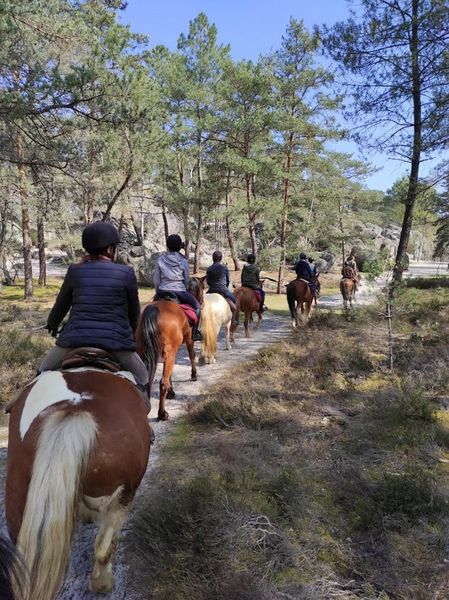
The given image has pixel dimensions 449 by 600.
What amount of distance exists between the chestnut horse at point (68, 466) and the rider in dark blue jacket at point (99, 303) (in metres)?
0.40

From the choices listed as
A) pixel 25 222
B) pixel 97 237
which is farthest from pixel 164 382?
pixel 25 222

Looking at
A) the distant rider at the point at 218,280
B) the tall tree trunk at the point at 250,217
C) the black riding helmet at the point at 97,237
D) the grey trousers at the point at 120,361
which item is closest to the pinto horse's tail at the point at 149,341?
the grey trousers at the point at 120,361

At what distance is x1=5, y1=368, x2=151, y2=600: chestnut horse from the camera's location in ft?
7.13

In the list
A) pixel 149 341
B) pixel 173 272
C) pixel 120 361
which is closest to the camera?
pixel 120 361

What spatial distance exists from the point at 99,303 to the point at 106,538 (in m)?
1.71

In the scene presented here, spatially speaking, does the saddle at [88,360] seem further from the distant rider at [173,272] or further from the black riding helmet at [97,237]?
the distant rider at [173,272]

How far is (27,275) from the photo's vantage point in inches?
798

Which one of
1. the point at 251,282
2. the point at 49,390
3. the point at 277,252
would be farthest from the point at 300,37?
the point at 49,390

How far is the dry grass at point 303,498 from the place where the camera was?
2.83 meters

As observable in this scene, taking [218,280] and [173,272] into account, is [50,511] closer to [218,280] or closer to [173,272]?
[173,272]

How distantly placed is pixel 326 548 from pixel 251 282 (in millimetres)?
9782

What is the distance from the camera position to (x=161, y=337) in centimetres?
597

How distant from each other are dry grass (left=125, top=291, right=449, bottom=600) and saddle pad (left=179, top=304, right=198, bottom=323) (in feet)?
4.63

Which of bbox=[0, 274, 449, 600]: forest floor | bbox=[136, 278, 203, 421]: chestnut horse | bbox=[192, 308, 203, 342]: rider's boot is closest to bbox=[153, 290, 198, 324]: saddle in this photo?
bbox=[192, 308, 203, 342]: rider's boot
